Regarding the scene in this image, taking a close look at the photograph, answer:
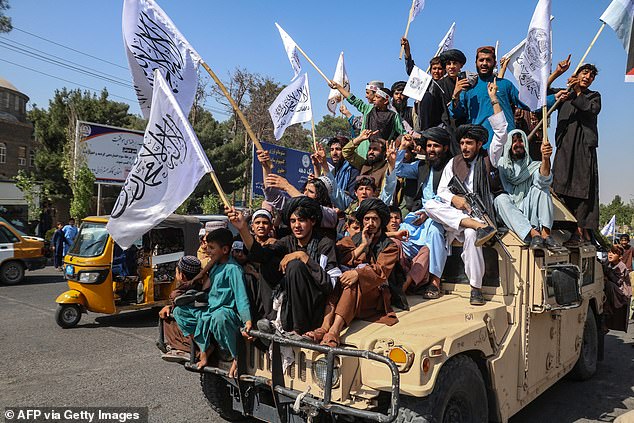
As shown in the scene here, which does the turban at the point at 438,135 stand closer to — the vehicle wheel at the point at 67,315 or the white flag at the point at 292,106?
the white flag at the point at 292,106

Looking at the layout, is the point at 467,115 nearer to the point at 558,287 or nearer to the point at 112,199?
the point at 558,287

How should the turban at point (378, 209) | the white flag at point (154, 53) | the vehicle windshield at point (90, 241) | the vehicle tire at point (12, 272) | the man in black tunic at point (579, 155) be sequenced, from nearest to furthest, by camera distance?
1. the turban at point (378, 209)
2. the white flag at point (154, 53)
3. the man in black tunic at point (579, 155)
4. the vehicle windshield at point (90, 241)
5. the vehicle tire at point (12, 272)

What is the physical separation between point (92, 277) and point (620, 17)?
27.9 feet

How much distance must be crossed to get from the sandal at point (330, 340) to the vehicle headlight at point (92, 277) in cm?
646

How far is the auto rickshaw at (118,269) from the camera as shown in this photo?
337 inches

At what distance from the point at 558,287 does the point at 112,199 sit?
30219mm

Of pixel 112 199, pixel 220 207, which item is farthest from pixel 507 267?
pixel 112 199

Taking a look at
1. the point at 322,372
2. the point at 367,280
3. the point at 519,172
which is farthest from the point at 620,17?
the point at 322,372

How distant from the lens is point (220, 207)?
25.3 meters

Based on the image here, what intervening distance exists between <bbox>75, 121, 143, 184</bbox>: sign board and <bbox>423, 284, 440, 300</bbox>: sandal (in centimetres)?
1666

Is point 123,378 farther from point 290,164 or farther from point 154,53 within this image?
point 290,164

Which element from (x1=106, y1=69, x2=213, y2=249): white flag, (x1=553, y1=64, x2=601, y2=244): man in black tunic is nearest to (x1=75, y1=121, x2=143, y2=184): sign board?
(x1=106, y1=69, x2=213, y2=249): white flag

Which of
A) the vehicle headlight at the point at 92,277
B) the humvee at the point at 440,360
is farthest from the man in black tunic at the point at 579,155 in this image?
the vehicle headlight at the point at 92,277

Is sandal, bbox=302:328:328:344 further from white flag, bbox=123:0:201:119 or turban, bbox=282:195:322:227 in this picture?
white flag, bbox=123:0:201:119
